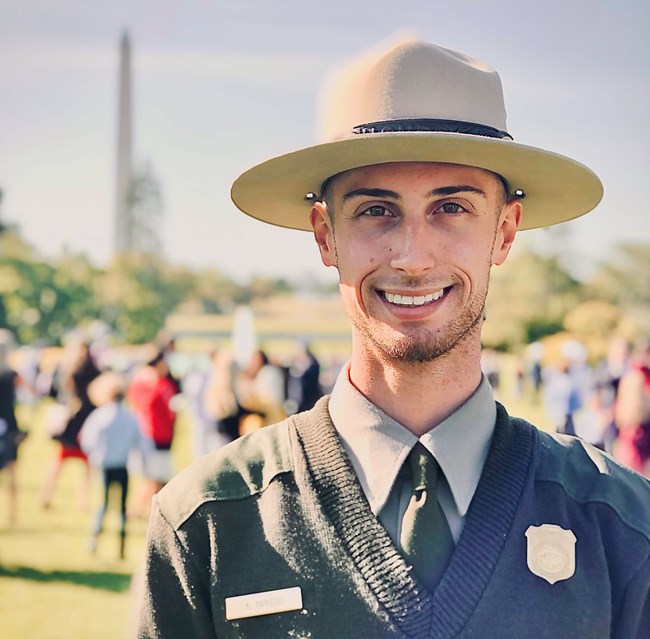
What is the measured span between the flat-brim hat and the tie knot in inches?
25.2

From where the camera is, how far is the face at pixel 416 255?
1.74 m

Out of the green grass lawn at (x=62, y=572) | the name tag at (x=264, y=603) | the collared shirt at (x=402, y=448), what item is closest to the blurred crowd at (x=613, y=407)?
the collared shirt at (x=402, y=448)

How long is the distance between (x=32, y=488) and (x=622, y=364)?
854 cm

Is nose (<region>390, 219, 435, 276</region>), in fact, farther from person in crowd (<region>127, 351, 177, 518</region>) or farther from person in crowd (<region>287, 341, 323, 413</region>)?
person in crowd (<region>287, 341, 323, 413</region>)

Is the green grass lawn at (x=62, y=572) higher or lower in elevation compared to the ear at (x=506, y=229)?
lower

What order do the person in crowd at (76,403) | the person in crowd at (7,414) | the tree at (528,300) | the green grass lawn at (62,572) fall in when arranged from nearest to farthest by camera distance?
the green grass lawn at (62,572), the person in crowd at (7,414), the person in crowd at (76,403), the tree at (528,300)

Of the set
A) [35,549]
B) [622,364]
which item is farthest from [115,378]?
[622,364]

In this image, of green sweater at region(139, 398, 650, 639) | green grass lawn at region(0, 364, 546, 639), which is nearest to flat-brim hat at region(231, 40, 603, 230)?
green sweater at region(139, 398, 650, 639)

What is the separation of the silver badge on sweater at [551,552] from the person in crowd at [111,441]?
21.0ft

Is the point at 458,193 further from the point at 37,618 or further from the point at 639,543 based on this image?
the point at 37,618

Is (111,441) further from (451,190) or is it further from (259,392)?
(451,190)

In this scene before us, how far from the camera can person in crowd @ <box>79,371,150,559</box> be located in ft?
24.8

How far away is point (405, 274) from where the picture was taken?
1.72m

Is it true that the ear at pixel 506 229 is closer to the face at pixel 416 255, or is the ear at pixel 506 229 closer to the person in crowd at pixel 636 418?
the face at pixel 416 255
